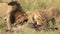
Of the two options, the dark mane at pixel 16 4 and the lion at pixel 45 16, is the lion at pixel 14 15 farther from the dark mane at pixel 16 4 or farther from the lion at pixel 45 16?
the lion at pixel 45 16

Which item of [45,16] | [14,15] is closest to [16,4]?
[14,15]

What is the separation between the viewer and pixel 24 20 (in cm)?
329

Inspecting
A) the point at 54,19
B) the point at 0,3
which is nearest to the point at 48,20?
the point at 54,19

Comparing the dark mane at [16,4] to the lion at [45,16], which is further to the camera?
the dark mane at [16,4]

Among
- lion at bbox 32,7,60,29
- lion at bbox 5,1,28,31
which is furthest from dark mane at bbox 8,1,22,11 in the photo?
lion at bbox 32,7,60,29

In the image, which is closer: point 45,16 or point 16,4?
point 45,16

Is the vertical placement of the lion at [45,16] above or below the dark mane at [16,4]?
below

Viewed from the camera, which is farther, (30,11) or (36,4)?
(36,4)

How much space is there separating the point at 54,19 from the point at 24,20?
0.38 meters

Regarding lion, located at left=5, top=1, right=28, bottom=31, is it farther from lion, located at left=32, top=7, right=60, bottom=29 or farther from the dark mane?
lion, located at left=32, top=7, right=60, bottom=29

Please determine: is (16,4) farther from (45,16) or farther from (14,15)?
(45,16)

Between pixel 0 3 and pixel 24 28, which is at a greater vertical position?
pixel 0 3

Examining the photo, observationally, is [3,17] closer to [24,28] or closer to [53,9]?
[24,28]

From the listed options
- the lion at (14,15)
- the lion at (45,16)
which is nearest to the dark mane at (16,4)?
the lion at (14,15)
